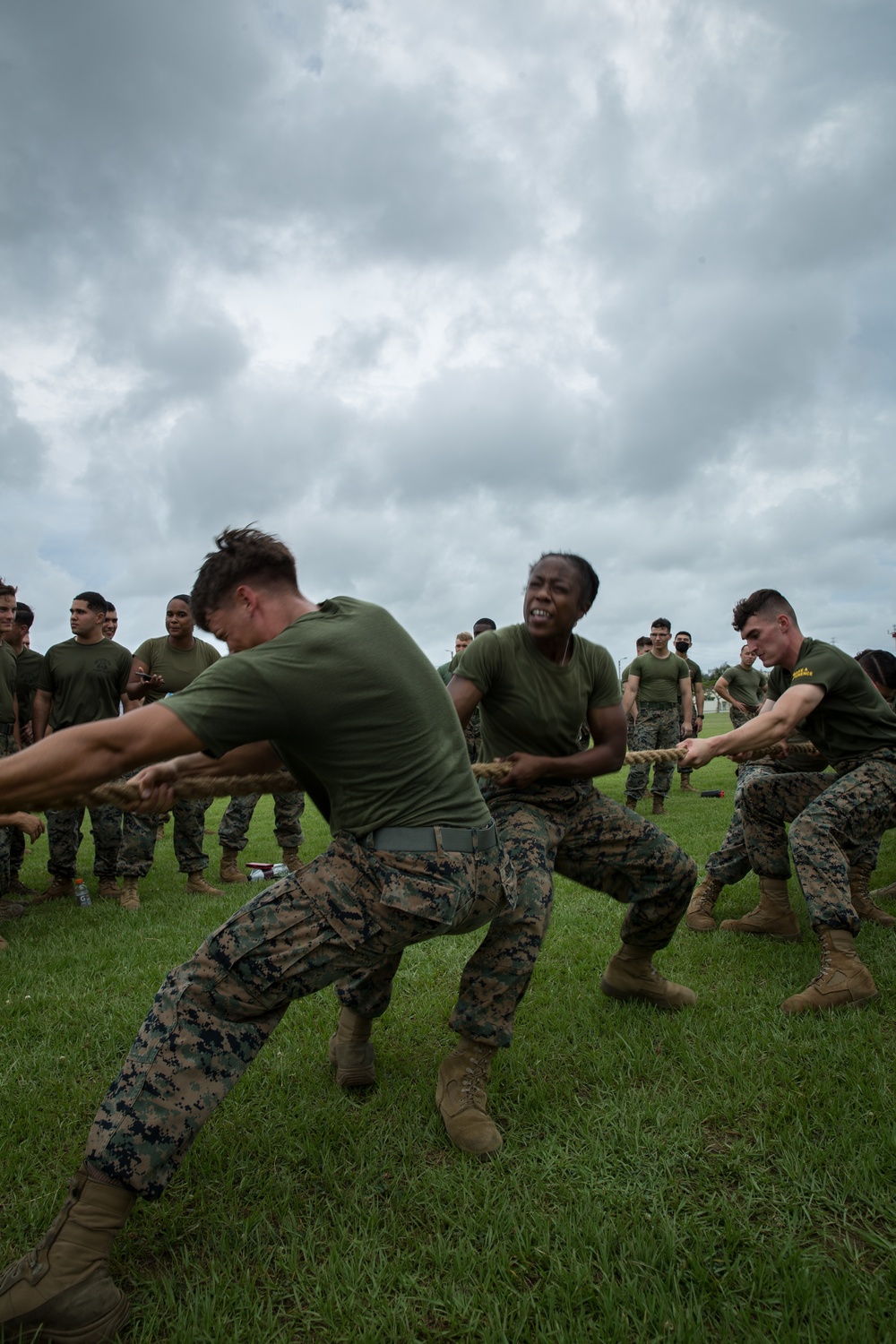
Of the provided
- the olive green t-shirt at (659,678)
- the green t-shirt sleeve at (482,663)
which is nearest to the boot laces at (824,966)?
the green t-shirt sleeve at (482,663)

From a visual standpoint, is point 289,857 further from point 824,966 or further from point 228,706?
point 228,706

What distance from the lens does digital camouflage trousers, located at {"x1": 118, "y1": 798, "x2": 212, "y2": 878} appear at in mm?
7004

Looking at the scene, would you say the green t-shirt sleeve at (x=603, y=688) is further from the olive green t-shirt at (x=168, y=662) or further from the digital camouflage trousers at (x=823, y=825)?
the olive green t-shirt at (x=168, y=662)

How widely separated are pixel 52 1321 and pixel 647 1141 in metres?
1.81

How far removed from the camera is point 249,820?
8.20 m

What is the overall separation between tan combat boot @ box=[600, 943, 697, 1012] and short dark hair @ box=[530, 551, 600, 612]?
1694mm

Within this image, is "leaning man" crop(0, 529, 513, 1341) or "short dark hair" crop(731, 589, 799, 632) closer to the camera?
"leaning man" crop(0, 529, 513, 1341)

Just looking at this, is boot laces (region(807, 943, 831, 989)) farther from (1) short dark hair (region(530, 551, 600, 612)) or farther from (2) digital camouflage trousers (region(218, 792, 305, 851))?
(2) digital camouflage trousers (region(218, 792, 305, 851))

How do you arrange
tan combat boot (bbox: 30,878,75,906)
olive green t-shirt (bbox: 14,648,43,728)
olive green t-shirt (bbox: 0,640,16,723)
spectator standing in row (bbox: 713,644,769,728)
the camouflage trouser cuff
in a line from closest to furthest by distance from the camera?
olive green t-shirt (bbox: 0,640,16,723) < tan combat boot (bbox: 30,878,75,906) < the camouflage trouser cuff < olive green t-shirt (bbox: 14,648,43,728) < spectator standing in row (bbox: 713,644,769,728)

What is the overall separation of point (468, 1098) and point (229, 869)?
560 centimetres

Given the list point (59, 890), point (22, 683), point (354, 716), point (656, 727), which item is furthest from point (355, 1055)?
point (656, 727)

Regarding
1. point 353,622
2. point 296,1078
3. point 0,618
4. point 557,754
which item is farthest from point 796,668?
point 0,618

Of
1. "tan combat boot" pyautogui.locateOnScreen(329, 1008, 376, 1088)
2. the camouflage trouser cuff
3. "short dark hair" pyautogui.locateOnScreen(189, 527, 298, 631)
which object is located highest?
"short dark hair" pyautogui.locateOnScreen(189, 527, 298, 631)

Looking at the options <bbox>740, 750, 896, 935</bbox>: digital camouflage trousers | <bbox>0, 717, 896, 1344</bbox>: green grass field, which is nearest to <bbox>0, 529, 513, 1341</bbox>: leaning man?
<bbox>0, 717, 896, 1344</bbox>: green grass field
